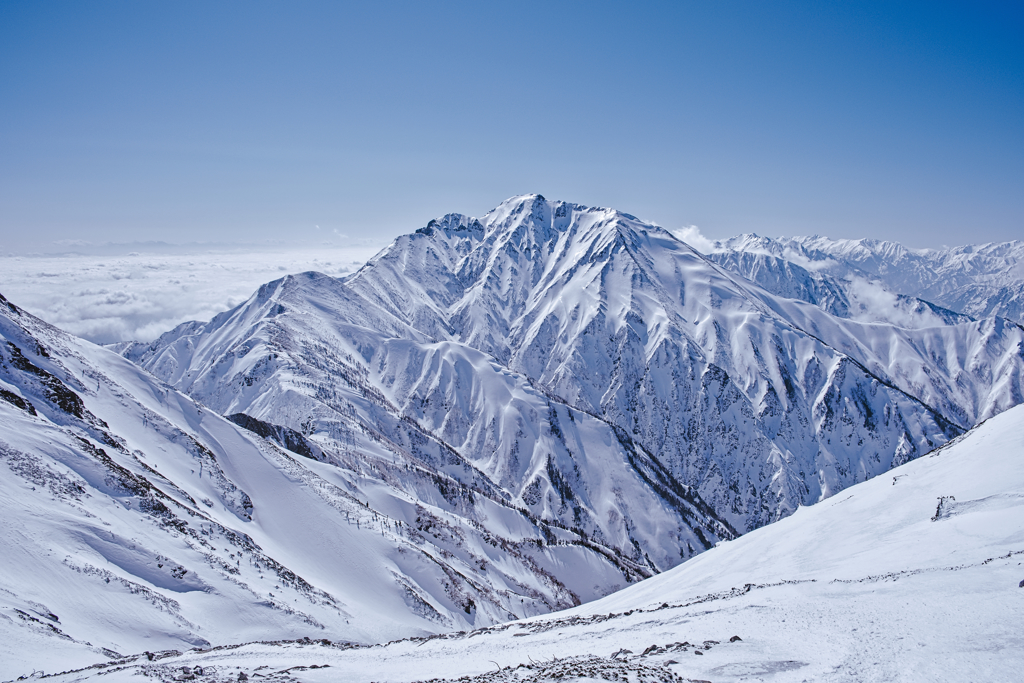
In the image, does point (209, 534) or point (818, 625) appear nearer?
A: point (818, 625)

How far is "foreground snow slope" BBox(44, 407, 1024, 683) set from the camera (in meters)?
20.1

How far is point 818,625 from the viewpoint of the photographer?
79.6 feet

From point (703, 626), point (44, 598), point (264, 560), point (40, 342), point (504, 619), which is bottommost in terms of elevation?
point (504, 619)

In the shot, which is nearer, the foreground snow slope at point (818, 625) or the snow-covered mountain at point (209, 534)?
the foreground snow slope at point (818, 625)

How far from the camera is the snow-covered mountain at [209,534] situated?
1521 inches

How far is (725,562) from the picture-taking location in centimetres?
4756

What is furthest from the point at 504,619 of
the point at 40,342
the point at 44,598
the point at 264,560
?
the point at 40,342

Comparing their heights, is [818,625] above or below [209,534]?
above

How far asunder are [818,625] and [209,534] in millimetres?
59090

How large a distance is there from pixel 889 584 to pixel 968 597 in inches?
173

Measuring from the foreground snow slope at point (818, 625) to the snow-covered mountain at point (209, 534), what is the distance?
13.1 m

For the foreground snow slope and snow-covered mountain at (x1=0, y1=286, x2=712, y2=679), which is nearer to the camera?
the foreground snow slope

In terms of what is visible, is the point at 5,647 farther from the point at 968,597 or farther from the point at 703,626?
the point at 968,597

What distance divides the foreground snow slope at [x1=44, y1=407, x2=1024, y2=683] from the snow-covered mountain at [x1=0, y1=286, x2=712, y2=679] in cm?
1309
